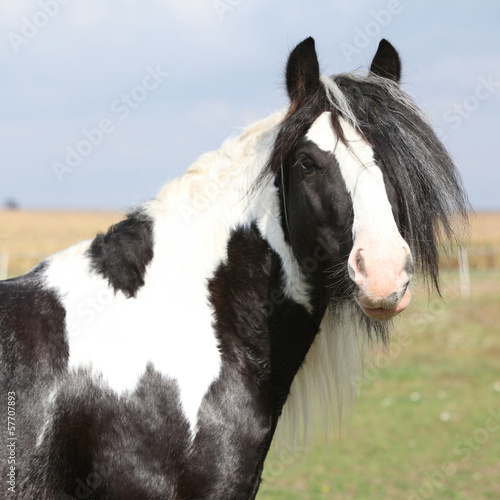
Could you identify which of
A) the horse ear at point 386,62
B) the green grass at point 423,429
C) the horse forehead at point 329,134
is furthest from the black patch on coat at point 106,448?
the horse ear at point 386,62

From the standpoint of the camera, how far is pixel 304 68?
2992mm

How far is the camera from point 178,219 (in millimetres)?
3070

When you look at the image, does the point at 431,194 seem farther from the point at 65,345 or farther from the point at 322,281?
the point at 65,345

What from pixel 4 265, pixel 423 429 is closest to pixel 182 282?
pixel 423 429

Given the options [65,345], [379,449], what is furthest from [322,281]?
[379,449]

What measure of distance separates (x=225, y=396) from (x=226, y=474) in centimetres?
34

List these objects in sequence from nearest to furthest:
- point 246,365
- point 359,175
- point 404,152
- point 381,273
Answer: point 381,273
point 359,175
point 404,152
point 246,365

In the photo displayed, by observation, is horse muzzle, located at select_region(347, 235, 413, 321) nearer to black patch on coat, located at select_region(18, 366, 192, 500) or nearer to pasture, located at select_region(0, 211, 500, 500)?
pasture, located at select_region(0, 211, 500, 500)

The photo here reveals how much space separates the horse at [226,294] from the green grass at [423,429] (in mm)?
711

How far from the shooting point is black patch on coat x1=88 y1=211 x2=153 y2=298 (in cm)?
288

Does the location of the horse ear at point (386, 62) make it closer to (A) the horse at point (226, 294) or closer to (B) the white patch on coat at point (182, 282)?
(A) the horse at point (226, 294)

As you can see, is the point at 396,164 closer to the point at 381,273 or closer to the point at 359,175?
the point at 359,175

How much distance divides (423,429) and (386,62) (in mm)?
8062

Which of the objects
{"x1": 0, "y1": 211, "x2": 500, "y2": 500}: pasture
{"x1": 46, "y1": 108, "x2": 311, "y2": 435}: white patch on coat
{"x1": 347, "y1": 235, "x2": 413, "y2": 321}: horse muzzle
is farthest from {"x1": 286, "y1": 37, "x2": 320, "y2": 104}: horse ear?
{"x1": 0, "y1": 211, "x2": 500, "y2": 500}: pasture
